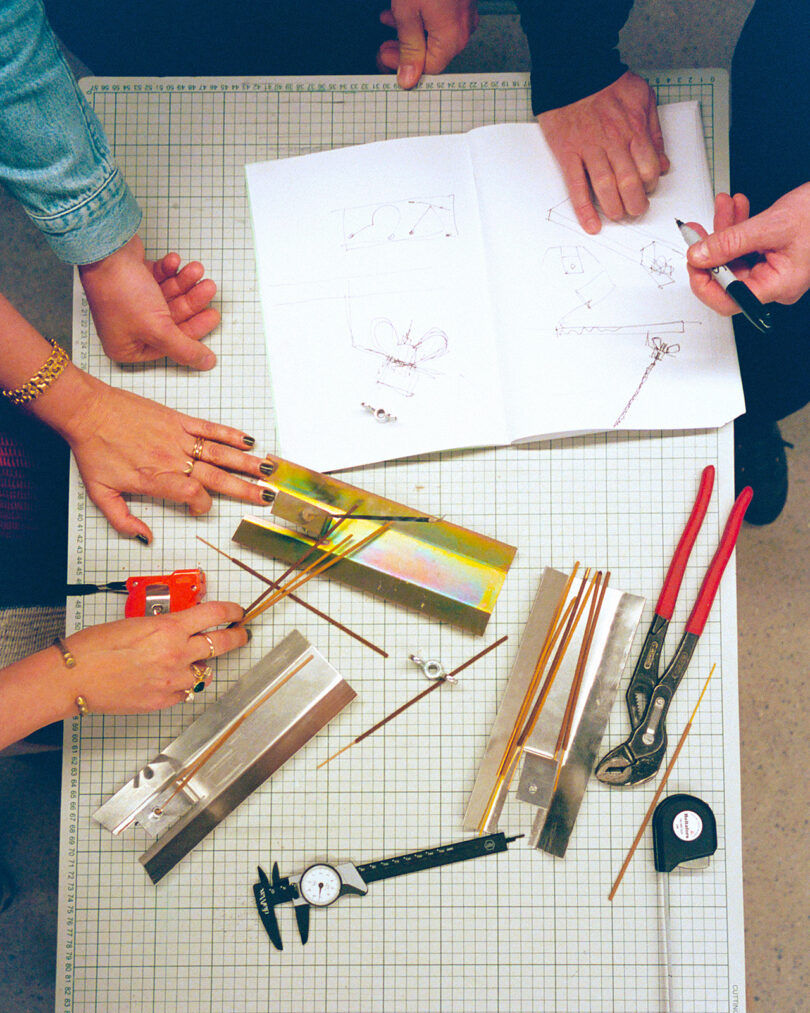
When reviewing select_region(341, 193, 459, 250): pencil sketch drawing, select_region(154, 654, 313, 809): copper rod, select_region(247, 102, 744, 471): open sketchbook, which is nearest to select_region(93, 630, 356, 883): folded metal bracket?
select_region(154, 654, 313, 809): copper rod

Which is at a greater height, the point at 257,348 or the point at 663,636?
the point at 257,348

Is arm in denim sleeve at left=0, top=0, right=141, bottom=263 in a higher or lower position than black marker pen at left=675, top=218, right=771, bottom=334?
higher

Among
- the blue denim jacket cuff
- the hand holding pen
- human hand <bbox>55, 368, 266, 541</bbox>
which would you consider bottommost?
human hand <bbox>55, 368, 266, 541</bbox>

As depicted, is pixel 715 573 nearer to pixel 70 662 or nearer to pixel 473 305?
pixel 473 305

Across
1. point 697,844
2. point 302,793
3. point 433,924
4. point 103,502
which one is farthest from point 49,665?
point 697,844

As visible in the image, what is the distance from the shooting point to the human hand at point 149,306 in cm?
97

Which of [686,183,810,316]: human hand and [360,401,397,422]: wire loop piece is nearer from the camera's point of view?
[686,183,810,316]: human hand

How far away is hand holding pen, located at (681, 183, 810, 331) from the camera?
2.88ft

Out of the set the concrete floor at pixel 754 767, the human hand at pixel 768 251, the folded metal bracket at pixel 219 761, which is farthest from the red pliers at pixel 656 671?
the concrete floor at pixel 754 767

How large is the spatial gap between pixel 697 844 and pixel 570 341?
71cm

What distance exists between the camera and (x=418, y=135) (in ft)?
3.43

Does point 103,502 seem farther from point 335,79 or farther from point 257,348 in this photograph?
point 335,79

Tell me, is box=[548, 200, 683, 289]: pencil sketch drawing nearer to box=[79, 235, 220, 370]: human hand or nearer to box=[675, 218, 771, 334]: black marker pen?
box=[675, 218, 771, 334]: black marker pen

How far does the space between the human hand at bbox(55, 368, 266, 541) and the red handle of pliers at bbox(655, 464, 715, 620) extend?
0.59 metres
